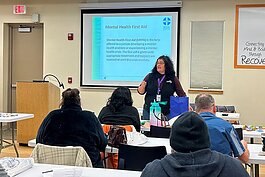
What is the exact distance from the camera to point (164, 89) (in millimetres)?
4957

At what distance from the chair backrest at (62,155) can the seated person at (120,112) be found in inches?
46.6

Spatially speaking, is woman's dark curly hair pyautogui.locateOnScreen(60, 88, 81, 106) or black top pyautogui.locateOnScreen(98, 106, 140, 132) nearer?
woman's dark curly hair pyautogui.locateOnScreen(60, 88, 81, 106)

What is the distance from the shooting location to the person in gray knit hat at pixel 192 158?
1.59 m

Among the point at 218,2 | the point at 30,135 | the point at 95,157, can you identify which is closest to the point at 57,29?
the point at 30,135

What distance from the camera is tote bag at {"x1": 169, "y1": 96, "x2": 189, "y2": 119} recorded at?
454 centimetres

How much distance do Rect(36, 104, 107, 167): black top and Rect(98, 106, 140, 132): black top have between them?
763mm

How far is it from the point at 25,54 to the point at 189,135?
720 centimetres

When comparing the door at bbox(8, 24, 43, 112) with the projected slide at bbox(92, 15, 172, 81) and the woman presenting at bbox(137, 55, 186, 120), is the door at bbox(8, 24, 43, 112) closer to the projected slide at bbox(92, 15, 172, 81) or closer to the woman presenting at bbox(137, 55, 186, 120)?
the projected slide at bbox(92, 15, 172, 81)

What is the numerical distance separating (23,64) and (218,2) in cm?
414

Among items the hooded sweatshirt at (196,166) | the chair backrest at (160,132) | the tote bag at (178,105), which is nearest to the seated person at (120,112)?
the chair backrest at (160,132)

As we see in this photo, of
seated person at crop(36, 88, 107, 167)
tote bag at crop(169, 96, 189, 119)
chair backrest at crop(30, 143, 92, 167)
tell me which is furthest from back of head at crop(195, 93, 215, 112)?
tote bag at crop(169, 96, 189, 119)

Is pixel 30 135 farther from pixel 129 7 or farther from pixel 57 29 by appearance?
pixel 129 7

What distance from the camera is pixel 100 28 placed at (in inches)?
299

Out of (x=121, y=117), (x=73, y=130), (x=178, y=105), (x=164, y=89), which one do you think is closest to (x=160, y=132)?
(x=121, y=117)
